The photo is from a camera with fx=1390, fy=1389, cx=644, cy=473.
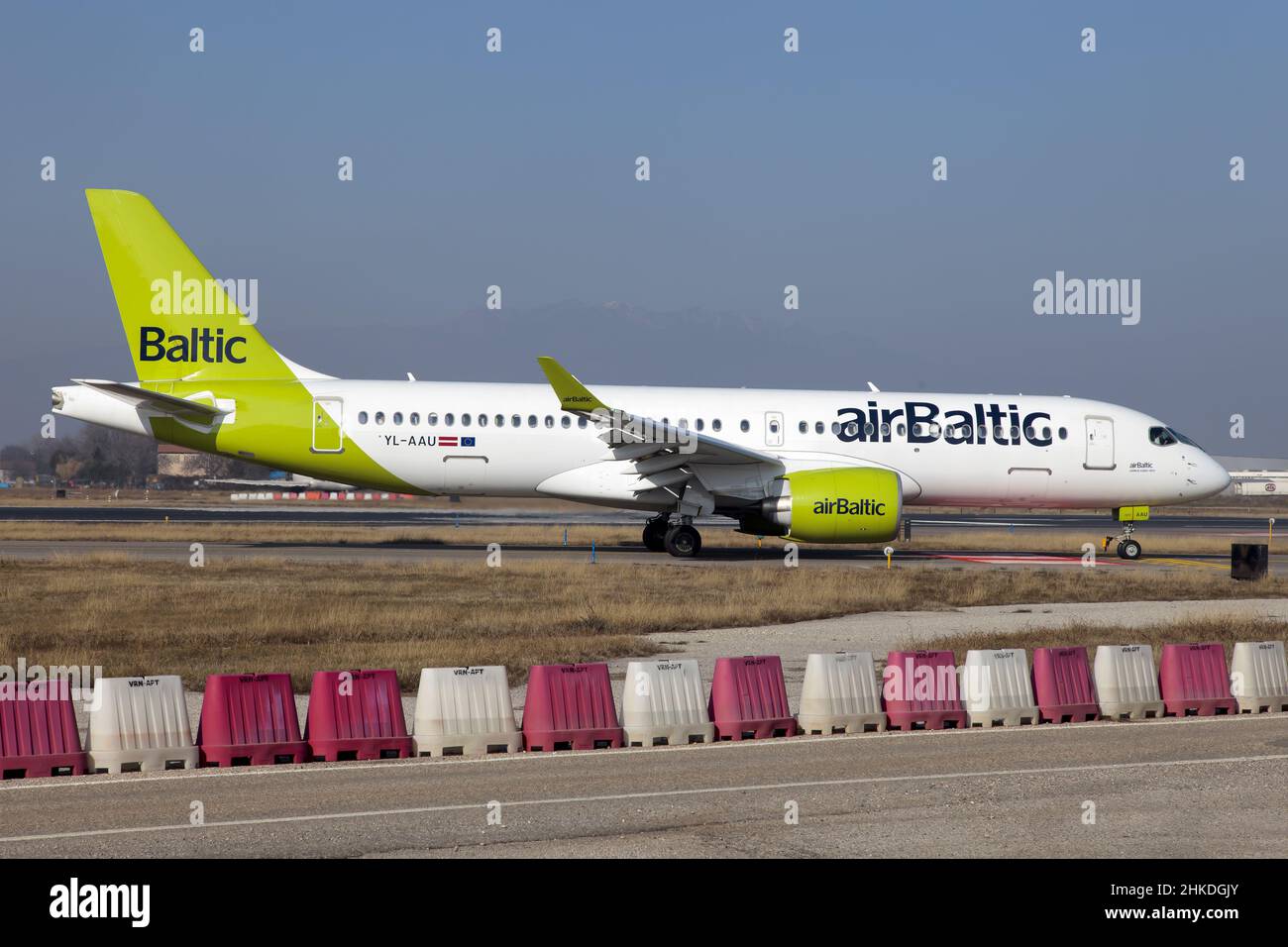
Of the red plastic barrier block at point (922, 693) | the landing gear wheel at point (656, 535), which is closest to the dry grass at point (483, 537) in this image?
the landing gear wheel at point (656, 535)

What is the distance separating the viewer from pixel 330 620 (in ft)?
63.8

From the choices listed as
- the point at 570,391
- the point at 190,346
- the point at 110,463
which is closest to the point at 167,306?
the point at 190,346

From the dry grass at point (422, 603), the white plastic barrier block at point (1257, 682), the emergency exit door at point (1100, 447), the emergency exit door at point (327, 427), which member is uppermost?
the emergency exit door at point (327, 427)

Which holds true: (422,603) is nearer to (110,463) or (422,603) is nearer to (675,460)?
(675,460)

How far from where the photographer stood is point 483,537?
133ft

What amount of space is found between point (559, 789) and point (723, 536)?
3187 centimetres

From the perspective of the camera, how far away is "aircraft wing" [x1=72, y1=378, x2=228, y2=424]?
28.2 metres

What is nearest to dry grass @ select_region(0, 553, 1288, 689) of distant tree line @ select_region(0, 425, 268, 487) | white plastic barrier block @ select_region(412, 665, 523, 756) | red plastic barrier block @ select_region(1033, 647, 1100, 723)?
white plastic barrier block @ select_region(412, 665, 523, 756)

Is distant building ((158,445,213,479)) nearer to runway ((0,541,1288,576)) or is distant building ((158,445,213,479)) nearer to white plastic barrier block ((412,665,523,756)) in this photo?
runway ((0,541,1288,576))

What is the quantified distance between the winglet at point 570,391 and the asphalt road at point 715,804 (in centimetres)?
1633

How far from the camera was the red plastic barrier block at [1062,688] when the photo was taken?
13.4m

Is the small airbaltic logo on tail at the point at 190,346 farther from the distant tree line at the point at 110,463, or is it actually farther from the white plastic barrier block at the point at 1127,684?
the distant tree line at the point at 110,463

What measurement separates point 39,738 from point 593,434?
20.8 metres
